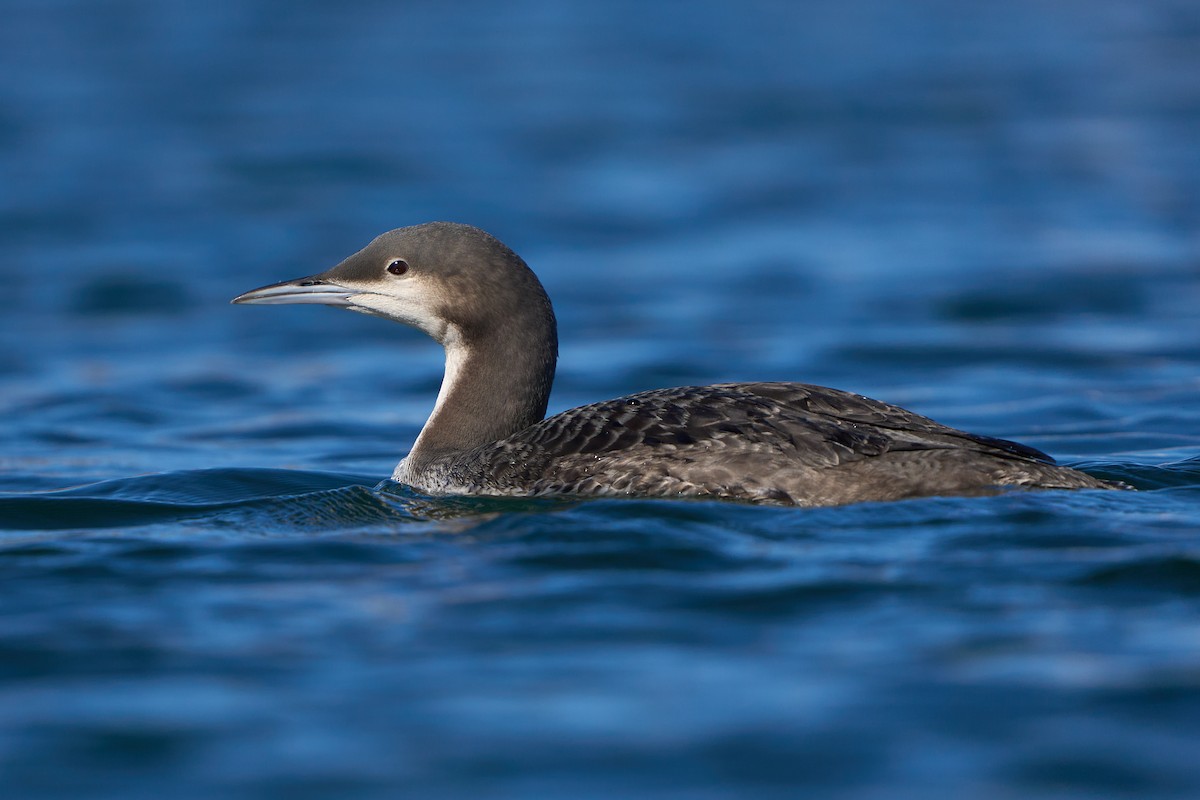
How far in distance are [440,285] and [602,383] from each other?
3.67m

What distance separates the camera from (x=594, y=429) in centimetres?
701

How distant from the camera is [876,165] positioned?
1791 centimetres

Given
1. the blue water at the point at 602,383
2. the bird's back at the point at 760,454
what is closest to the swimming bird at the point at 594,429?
the bird's back at the point at 760,454

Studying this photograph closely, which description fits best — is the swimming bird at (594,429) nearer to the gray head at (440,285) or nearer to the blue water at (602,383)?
the gray head at (440,285)

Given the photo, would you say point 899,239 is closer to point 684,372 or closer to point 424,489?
point 684,372

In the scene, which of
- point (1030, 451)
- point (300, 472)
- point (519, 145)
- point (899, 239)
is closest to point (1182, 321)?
point (899, 239)

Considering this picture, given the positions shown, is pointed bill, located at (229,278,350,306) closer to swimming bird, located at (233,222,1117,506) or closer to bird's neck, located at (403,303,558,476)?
swimming bird, located at (233,222,1117,506)

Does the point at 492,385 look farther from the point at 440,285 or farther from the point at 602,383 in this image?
the point at 602,383

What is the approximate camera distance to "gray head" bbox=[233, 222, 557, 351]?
7551 millimetres

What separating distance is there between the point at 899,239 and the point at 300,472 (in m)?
7.94

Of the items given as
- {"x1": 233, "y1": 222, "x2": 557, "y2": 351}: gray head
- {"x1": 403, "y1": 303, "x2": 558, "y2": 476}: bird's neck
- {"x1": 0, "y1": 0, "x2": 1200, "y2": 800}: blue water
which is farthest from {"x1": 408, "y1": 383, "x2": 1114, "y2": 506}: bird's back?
{"x1": 233, "y1": 222, "x2": 557, "y2": 351}: gray head

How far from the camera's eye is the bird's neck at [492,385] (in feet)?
25.1

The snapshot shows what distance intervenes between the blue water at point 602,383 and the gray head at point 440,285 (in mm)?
871

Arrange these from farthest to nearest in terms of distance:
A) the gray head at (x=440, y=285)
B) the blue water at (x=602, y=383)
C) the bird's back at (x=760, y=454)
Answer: the gray head at (x=440, y=285) → the bird's back at (x=760, y=454) → the blue water at (x=602, y=383)
